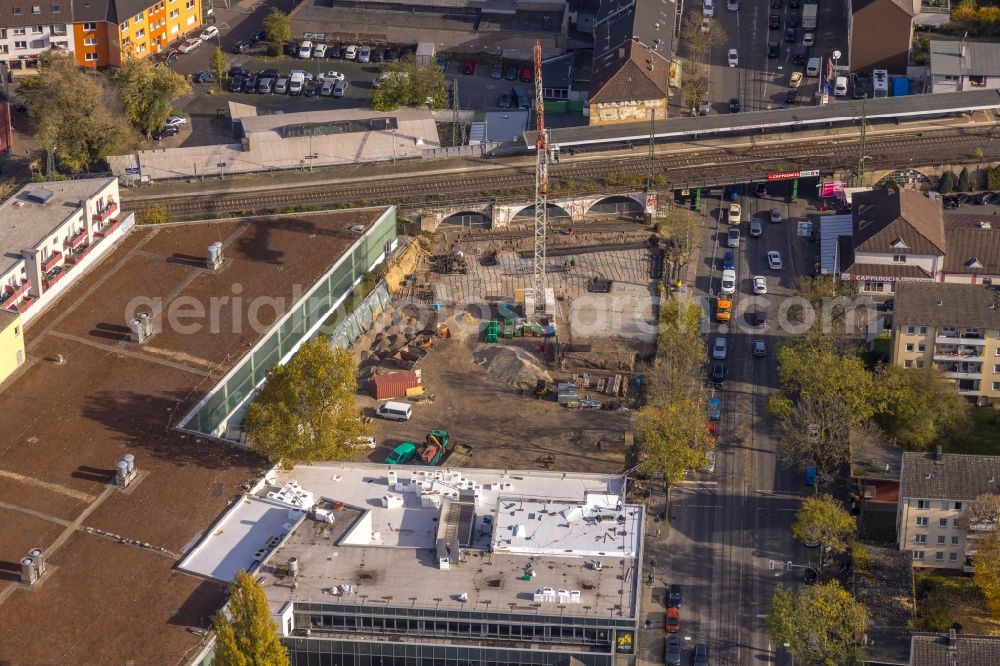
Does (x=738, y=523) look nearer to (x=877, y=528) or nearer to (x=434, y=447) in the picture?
(x=877, y=528)

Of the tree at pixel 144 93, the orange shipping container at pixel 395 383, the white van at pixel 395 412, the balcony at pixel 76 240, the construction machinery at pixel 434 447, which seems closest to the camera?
the construction machinery at pixel 434 447

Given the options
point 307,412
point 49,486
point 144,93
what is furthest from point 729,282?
point 49,486

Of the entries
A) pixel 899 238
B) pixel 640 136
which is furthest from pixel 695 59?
pixel 899 238

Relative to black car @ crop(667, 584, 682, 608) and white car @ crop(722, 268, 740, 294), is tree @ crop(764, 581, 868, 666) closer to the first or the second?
black car @ crop(667, 584, 682, 608)

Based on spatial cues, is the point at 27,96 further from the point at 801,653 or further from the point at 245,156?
the point at 801,653

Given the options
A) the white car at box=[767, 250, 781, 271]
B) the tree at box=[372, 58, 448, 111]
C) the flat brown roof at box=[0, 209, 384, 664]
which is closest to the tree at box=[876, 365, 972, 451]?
the white car at box=[767, 250, 781, 271]

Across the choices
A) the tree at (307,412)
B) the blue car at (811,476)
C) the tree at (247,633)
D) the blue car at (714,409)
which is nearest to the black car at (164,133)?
the tree at (307,412)

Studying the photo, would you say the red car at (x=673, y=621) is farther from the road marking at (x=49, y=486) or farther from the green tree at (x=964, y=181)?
the green tree at (x=964, y=181)
